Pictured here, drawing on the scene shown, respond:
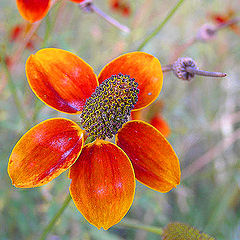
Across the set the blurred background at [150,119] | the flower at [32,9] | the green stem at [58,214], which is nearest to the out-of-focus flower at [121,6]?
the blurred background at [150,119]

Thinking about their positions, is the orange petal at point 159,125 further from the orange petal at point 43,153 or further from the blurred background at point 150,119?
the orange petal at point 43,153

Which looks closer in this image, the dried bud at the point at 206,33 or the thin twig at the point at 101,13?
the thin twig at the point at 101,13

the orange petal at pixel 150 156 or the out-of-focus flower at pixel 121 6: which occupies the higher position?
the orange petal at pixel 150 156

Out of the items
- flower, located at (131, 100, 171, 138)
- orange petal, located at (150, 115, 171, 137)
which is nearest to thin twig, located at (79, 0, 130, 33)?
flower, located at (131, 100, 171, 138)

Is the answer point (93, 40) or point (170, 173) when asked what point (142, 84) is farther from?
point (93, 40)

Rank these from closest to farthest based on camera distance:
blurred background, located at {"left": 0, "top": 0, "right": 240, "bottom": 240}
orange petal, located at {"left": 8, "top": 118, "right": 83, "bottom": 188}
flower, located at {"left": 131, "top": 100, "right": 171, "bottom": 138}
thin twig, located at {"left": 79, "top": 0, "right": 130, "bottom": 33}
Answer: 1. orange petal, located at {"left": 8, "top": 118, "right": 83, "bottom": 188}
2. thin twig, located at {"left": 79, "top": 0, "right": 130, "bottom": 33}
3. flower, located at {"left": 131, "top": 100, "right": 171, "bottom": 138}
4. blurred background, located at {"left": 0, "top": 0, "right": 240, "bottom": 240}

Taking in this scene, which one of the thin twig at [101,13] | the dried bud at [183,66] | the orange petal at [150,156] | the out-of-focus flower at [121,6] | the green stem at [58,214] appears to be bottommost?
the out-of-focus flower at [121,6]

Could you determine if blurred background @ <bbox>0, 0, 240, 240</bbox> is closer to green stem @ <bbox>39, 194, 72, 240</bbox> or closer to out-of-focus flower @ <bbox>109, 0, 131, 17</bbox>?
out-of-focus flower @ <bbox>109, 0, 131, 17</bbox>

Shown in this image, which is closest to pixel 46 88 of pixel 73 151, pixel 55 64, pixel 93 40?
pixel 55 64
